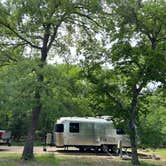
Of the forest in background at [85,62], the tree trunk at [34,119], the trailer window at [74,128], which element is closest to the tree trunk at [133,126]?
the forest in background at [85,62]

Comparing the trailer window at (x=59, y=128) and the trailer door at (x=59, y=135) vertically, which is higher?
the trailer window at (x=59, y=128)

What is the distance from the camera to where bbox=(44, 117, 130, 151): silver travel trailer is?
28859mm

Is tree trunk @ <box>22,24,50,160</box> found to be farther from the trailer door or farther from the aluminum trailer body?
the aluminum trailer body

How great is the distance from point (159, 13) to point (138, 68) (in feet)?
10.4

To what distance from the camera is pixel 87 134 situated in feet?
95.9

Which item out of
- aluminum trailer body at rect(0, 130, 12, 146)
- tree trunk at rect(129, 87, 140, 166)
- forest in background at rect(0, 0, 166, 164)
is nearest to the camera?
forest in background at rect(0, 0, 166, 164)

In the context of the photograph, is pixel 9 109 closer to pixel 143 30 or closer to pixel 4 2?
pixel 4 2

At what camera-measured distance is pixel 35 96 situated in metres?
18.3

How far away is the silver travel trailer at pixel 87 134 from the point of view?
2886cm

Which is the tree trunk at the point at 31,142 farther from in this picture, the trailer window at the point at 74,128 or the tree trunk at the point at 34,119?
the trailer window at the point at 74,128

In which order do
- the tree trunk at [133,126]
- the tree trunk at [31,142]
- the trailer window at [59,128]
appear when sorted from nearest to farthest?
the tree trunk at [31,142], the tree trunk at [133,126], the trailer window at [59,128]

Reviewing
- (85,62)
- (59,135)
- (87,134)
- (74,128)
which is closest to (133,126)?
(85,62)

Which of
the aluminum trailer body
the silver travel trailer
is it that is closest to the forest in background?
the silver travel trailer

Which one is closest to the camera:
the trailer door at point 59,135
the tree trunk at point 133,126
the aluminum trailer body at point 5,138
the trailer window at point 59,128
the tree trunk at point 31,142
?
the tree trunk at point 31,142
